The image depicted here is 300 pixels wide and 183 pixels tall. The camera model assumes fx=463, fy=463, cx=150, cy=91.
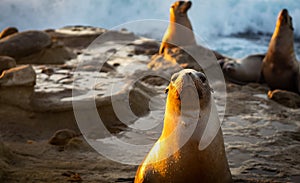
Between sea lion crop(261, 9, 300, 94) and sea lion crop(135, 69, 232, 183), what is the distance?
4636 mm

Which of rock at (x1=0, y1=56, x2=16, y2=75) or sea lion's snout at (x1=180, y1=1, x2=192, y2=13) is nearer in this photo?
rock at (x1=0, y1=56, x2=16, y2=75)

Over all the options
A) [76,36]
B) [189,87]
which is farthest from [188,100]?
[76,36]

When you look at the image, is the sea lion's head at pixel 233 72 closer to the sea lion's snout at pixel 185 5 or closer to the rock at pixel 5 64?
the sea lion's snout at pixel 185 5

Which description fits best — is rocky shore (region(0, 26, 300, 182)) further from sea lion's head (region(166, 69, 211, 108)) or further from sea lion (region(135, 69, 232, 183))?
sea lion's head (region(166, 69, 211, 108))

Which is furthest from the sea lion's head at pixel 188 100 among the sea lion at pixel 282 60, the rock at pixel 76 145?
the sea lion at pixel 282 60

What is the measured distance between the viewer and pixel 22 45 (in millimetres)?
7090

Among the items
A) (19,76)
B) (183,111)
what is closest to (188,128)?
(183,111)

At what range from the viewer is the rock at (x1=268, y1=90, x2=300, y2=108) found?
238 inches

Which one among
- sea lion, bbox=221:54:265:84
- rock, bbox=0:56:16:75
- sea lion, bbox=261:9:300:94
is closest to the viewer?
rock, bbox=0:56:16:75

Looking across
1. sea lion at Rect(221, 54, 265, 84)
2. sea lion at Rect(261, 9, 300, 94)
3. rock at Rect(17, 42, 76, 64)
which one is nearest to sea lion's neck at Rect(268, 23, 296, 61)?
sea lion at Rect(261, 9, 300, 94)

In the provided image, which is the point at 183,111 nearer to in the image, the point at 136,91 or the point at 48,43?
the point at 136,91

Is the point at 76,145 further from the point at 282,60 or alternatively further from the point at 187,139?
the point at 282,60

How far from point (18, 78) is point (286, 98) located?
3464 millimetres

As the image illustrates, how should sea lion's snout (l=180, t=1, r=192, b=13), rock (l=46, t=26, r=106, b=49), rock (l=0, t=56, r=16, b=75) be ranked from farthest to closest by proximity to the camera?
rock (l=46, t=26, r=106, b=49)
sea lion's snout (l=180, t=1, r=192, b=13)
rock (l=0, t=56, r=16, b=75)
